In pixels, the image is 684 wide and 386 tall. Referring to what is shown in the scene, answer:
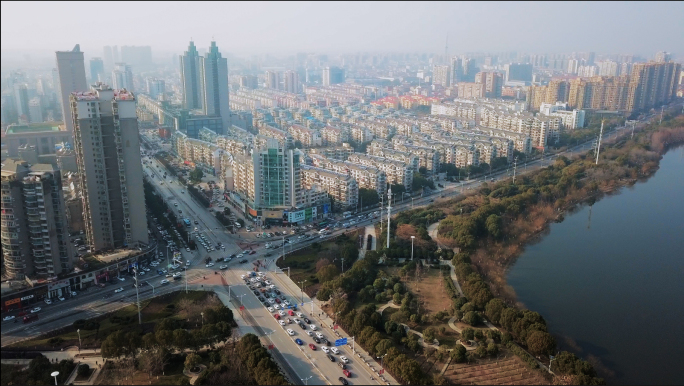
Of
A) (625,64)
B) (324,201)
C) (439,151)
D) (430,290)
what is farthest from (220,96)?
(625,64)

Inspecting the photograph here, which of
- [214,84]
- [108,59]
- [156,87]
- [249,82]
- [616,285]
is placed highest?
[108,59]

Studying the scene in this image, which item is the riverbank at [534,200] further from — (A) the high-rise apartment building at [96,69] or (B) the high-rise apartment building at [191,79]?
(A) the high-rise apartment building at [96,69]

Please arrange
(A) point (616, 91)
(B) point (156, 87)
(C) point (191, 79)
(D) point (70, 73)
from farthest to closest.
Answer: (B) point (156, 87), (A) point (616, 91), (C) point (191, 79), (D) point (70, 73)

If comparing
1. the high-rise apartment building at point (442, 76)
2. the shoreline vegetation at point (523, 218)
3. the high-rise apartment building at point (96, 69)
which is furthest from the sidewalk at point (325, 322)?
the high-rise apartment building at point (442, 76)

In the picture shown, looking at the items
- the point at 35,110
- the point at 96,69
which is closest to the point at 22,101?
the point at 35,110

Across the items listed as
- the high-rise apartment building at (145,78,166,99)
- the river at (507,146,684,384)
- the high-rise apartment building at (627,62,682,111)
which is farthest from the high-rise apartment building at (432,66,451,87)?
the river at (507,146,684,384)

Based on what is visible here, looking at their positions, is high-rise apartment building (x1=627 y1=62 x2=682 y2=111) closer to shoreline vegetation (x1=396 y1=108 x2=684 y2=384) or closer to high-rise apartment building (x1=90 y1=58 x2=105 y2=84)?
shoreline vegetation (x1=396 y1=108 x2=684 y2=384)

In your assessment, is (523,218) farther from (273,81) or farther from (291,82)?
(273,81)
